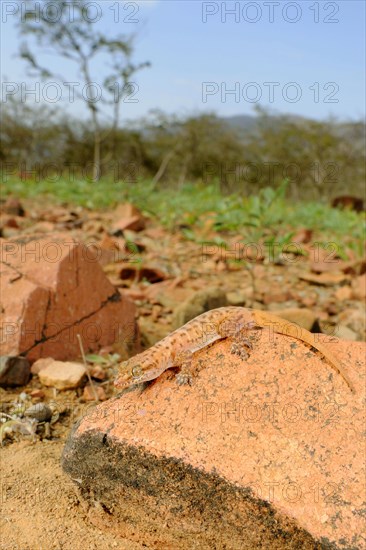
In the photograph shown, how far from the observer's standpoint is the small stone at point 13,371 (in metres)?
3.53

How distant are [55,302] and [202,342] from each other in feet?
5.02

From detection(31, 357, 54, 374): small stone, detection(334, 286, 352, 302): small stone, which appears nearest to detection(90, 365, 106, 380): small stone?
detection(31, 357, 54, 374): small stone

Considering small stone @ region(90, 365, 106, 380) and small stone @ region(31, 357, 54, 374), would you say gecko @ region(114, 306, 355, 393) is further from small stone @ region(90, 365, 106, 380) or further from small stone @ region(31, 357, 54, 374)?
small stone @ region(31, 357, 54, 374)

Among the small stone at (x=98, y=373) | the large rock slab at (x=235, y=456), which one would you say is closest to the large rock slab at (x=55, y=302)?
the small stone at (x=98, y=373)

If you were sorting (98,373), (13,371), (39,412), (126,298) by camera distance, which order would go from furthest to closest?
(126,298)
(98,373)
(13,371)
(39,412)

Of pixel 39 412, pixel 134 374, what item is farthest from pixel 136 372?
pixel 39 412

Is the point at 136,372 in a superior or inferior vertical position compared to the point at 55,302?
inferior

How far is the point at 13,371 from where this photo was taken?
3.55 meters

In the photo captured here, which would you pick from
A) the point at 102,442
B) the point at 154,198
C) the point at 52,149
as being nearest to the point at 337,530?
the point at 102,442

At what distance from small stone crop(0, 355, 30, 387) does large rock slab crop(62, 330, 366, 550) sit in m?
1.17

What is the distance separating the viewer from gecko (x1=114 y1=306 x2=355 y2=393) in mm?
2551

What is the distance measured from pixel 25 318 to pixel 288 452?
2.09 m

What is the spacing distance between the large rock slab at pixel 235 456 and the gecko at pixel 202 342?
0.04m

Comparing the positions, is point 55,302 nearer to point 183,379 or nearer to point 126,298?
point 126,298
